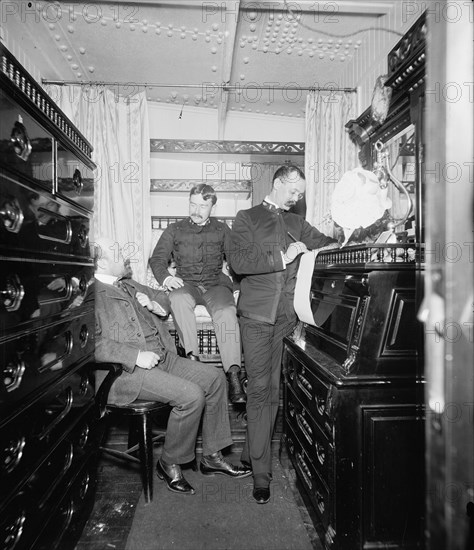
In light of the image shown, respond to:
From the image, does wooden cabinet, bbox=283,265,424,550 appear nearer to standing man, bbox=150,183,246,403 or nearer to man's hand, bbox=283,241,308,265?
man's hand, bbox=283,241,308,265

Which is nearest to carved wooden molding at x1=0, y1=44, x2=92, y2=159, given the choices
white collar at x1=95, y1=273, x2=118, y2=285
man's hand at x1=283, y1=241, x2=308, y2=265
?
white collar at x1=95, y1=273, x2=118, y2=285

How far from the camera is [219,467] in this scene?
2.41 metres

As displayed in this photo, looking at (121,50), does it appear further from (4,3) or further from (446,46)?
(446,46)

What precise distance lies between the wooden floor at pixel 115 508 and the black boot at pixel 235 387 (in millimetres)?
534

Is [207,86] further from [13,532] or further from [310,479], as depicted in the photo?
[13,532]

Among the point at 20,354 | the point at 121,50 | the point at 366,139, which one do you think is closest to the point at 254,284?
the point at 366,139

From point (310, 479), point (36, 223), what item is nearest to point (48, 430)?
point (36, 223)

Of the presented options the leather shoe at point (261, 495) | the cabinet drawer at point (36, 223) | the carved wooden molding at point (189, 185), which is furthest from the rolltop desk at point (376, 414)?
the carved wooden molding at point (189, 185)

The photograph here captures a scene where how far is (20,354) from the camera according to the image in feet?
3.88

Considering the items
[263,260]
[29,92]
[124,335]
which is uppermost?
[29,92]

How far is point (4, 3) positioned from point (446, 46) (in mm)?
2943

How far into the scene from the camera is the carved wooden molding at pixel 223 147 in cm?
344

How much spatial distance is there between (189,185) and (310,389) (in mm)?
2416

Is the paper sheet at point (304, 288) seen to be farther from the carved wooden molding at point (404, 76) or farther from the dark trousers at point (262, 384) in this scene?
the carved wooden molding at point (404, 76)
